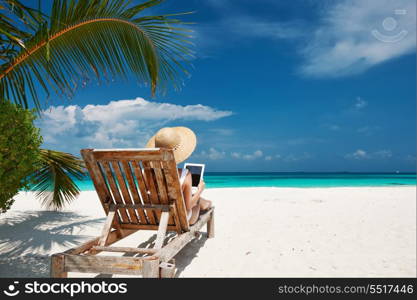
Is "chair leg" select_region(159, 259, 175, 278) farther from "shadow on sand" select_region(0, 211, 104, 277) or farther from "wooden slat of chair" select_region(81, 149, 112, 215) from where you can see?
"shadow on sand" select_region(0, 211, 104, 277)

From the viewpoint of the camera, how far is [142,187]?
10.5 feet

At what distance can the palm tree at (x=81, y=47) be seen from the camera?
9.97 feet

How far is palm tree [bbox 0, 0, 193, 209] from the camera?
120 inches

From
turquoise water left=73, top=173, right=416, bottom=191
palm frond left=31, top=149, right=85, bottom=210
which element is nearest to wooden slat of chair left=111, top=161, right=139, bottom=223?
palm frond left=31, top=149, right=85, bottom=210

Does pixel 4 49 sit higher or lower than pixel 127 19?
lower

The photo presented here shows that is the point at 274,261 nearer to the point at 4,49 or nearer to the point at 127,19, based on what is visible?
the point at 127,19

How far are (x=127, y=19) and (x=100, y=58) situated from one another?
550 millimetres

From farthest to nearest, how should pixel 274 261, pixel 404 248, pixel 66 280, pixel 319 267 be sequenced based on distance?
pixel 404 248 < pixel 274 261 < pixel 319 267 < pixel 66 280

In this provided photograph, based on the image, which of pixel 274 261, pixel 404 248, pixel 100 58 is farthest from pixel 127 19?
pixel 404 248

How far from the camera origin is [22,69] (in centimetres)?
323

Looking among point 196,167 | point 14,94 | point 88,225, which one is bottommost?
point 88,225

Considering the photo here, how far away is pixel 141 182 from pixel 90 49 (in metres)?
1.65

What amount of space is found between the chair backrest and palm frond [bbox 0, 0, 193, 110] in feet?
3.36

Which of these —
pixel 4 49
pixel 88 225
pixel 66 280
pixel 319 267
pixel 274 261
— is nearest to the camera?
pixel 66 280
